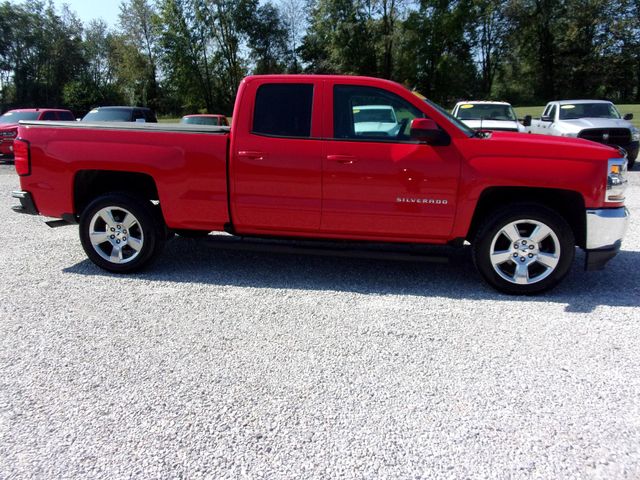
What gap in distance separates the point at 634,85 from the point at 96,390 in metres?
61.6

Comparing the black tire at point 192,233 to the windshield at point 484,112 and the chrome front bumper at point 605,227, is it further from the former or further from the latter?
the windshield at point 484,112

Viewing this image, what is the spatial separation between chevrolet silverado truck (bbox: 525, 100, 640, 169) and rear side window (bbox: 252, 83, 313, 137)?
31.5ft

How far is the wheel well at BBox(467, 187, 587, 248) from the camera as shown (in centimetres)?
449

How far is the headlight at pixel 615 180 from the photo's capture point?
14.2 feet

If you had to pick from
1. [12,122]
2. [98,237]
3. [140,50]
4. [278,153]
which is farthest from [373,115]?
[140,50]

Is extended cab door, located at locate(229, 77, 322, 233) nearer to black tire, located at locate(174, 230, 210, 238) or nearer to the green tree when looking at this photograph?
black tire, located at locate(174, 230, 210, 238)

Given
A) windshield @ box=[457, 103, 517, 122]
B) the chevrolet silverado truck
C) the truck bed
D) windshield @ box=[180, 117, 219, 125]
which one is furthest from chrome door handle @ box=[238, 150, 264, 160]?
windshield @ box=[180, 117, 219, 125]

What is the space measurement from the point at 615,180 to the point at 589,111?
35.3ft

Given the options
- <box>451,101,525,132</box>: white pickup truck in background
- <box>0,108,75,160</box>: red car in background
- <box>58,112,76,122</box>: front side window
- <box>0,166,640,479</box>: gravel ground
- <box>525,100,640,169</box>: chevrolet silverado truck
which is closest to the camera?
<box>0,166,640,479</box>: gravel ground

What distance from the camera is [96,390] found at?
3.01 metres

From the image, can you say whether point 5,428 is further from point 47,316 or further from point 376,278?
point 376,278

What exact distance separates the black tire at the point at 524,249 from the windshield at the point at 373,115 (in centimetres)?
132

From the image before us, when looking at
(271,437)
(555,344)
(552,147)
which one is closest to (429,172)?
(552,147)

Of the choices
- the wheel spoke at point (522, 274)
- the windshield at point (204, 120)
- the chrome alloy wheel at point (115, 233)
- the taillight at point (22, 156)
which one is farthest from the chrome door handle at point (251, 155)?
the windshield at point (204, 120)
